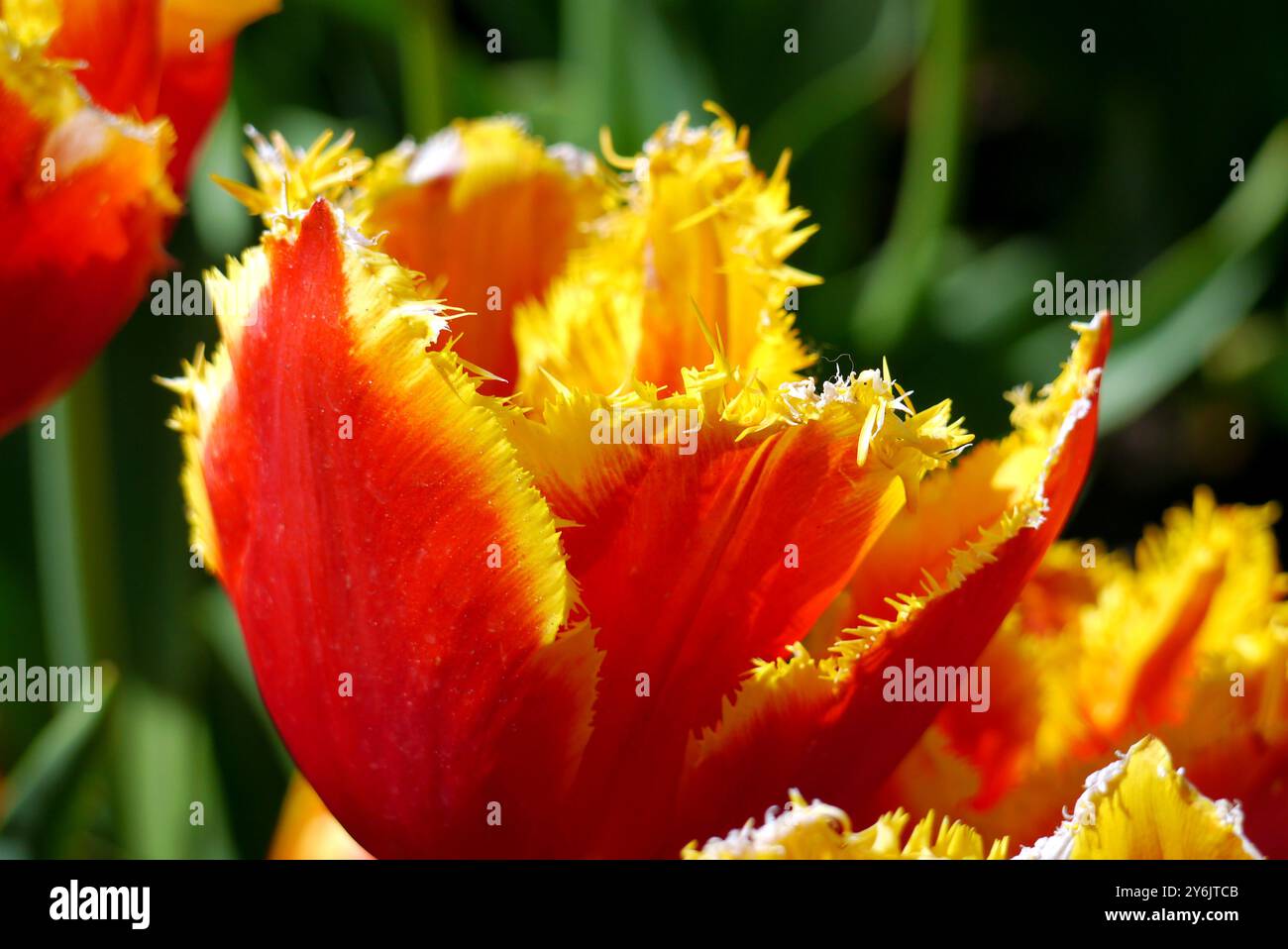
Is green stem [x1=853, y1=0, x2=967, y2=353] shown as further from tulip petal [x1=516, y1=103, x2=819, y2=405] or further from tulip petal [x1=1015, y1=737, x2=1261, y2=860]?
tulip petal [x1=1015, y1=737, x2=1261, y2=860]

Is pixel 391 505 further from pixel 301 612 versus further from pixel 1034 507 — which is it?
pixel 1034 507

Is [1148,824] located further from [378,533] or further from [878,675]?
[378,533]

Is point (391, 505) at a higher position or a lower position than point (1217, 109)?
lower

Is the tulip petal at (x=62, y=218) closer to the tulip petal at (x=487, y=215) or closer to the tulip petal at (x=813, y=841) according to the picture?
the tulip petal at (x=487, y=215)

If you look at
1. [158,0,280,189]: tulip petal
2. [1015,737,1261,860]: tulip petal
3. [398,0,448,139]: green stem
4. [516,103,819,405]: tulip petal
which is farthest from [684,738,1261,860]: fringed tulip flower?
[398,0,448,139]: green stem

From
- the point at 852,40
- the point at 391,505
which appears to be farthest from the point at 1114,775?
the point at 852,40

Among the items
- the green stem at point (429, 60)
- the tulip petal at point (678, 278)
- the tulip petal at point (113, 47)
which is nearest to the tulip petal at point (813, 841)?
the tulip petal at point (678, 278)
